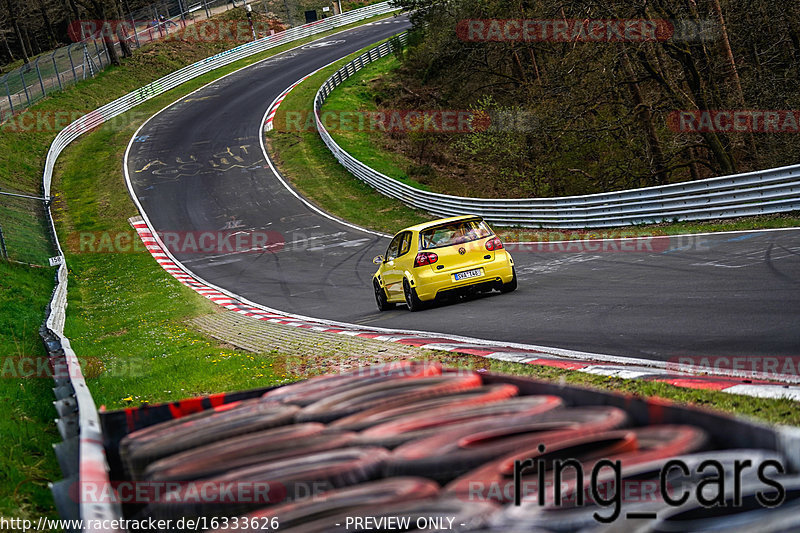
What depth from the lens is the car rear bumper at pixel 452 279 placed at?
13.2 m

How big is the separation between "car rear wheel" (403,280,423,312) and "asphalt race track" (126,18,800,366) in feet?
0.94

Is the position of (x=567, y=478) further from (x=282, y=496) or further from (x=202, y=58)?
(x=202, y=58)

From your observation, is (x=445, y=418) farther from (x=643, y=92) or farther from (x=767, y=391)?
(x=643, y=92)

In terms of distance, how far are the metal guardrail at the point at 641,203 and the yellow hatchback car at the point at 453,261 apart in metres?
6.13

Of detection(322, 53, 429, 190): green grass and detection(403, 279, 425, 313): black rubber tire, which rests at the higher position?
detection(322, 53, 429, 190): green grass

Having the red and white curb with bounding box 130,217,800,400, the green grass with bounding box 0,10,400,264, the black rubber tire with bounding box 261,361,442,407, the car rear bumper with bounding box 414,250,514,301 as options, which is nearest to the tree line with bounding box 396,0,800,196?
the car rear bumper with bounding box 414,250,514,301

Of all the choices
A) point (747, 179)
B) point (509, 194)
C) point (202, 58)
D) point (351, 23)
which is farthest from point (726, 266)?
point (351, 23)

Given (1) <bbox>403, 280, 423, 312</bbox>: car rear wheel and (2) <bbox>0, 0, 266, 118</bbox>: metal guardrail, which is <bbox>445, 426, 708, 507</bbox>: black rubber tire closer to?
(1) <bbox>403, 280, 423, 312</bbox>: car rear wheel

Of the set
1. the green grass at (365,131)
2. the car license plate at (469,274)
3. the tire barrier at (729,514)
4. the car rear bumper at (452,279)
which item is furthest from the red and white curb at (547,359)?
the green grass at (365,131)

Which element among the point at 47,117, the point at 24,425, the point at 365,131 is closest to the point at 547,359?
the point at 24,425

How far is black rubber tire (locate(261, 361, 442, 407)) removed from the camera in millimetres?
4434

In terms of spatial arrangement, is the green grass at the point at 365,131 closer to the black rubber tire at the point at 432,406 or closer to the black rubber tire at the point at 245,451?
the black rubber tire at the point at 432,406

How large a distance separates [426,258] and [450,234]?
61 cm

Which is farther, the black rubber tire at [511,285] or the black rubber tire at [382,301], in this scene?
the black rubber tire at [382,301]
